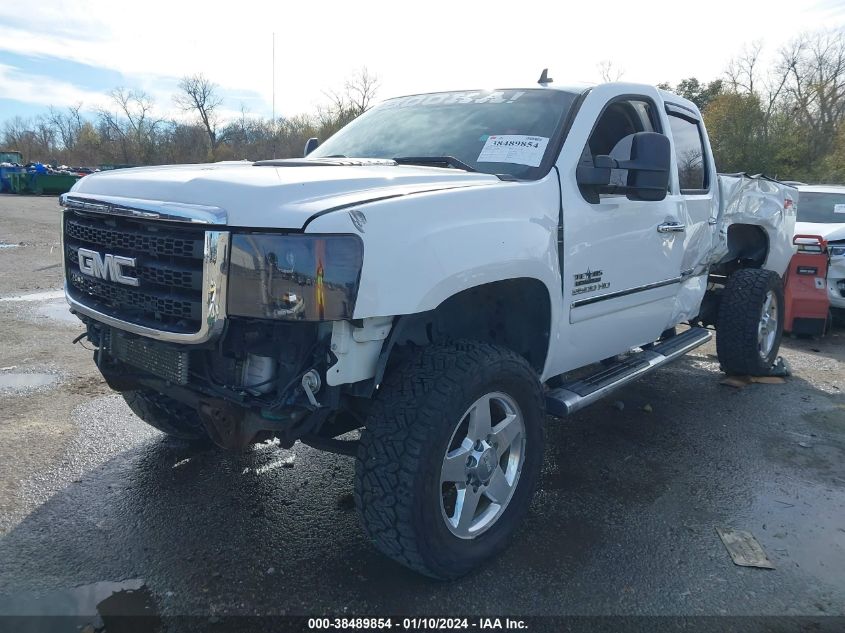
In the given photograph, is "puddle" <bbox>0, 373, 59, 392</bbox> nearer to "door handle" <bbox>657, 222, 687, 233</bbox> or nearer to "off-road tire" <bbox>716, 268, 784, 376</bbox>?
"door handle" <bbox>657, 222, 687, 233</bbox>

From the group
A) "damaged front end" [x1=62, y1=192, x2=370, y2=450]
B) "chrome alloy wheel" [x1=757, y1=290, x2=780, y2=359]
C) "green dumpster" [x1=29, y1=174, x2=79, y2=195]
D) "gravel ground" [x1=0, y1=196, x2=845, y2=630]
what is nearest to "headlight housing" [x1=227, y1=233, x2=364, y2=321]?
"damaged front end" [x1=62, y1=192, x2=370, y2=450]

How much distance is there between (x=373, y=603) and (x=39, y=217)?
21.4 meters

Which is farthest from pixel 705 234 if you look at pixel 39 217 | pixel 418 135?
pixel 39 217

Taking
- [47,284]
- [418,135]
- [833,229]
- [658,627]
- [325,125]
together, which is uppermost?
[325,125]

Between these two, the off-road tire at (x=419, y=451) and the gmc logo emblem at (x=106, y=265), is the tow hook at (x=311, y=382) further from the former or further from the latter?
the gmc logo emblem at (x=106, y=265)

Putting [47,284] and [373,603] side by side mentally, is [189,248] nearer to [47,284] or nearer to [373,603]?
[373,603]

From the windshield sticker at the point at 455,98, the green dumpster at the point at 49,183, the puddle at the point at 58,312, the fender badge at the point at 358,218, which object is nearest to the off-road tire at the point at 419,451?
the fender badge at the point at 358,218

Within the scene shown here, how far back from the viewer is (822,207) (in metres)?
9.20

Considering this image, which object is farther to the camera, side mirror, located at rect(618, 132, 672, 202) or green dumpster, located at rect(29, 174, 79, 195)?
green dumpster, located at rect(29, 174, 79, 195)

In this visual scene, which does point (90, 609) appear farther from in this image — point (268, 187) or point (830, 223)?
point (830, 223)

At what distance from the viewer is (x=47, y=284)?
855 cm

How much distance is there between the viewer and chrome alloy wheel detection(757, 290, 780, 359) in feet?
18.1

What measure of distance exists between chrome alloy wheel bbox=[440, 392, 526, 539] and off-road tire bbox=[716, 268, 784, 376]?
3.29 metres

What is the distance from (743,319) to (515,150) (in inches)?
124
